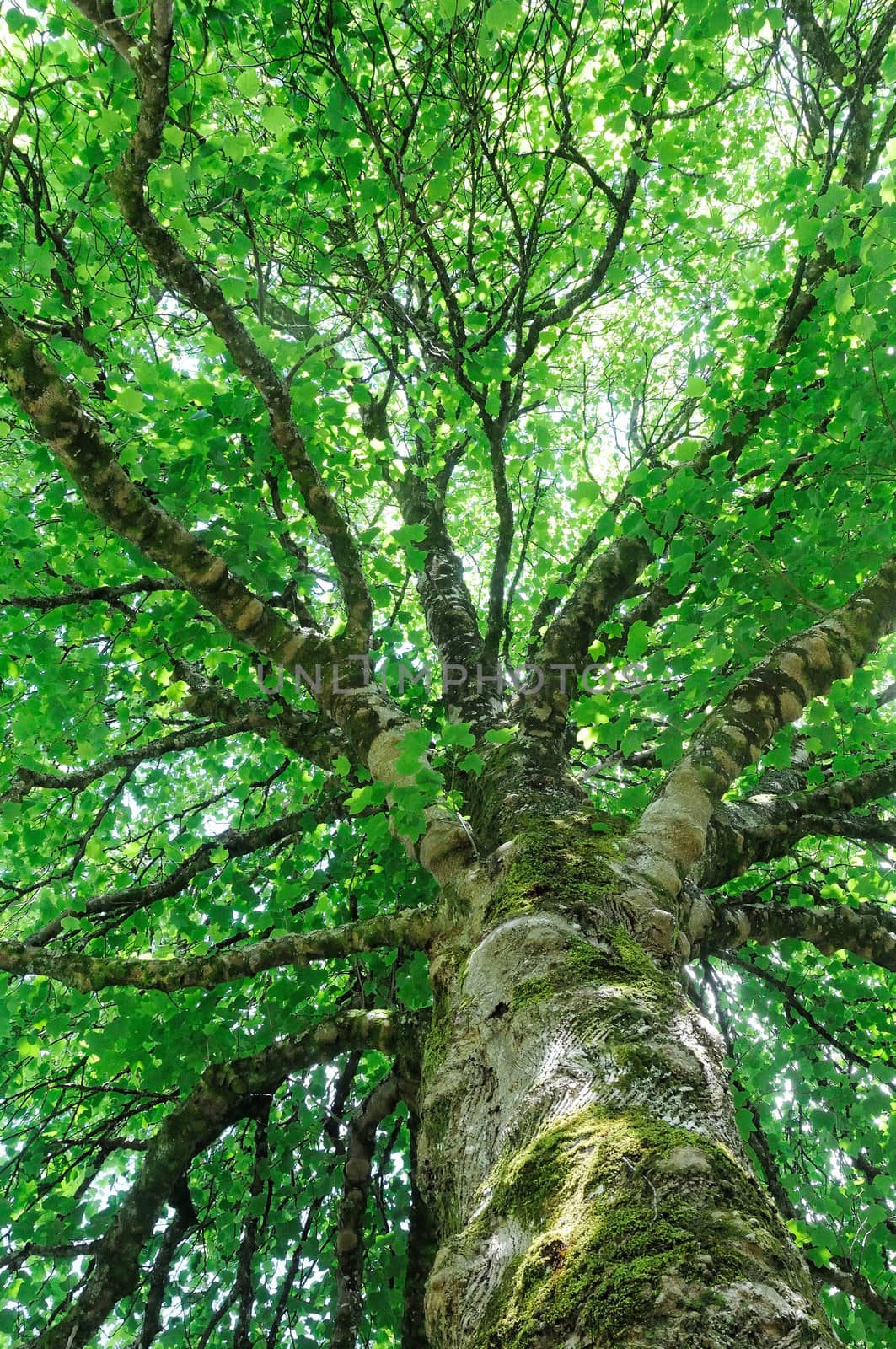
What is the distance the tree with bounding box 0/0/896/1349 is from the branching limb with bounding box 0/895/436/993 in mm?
20

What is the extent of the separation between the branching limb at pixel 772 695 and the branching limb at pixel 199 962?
1.22 meters

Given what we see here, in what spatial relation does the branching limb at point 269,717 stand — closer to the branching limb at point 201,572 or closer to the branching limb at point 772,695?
the branching limb at point 201,572

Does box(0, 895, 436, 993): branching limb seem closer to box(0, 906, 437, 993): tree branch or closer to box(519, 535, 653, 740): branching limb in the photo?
box(0, 906, 437, 993): tree branch

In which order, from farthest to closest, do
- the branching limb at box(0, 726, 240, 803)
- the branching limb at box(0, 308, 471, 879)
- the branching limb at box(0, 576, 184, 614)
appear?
the branching limb at box(0, 726, 240, 803) < the branching limb at box(0, 576, 184, 614) < the branching limb at box(0, 308, 471, 879)

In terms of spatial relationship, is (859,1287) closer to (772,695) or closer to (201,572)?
(772,695)

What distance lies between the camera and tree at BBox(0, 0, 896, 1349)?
1.93 meters

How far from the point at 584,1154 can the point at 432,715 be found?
338cm

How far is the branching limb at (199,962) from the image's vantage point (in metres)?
3.10

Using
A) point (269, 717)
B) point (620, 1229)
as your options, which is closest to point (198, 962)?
point (269, 717)

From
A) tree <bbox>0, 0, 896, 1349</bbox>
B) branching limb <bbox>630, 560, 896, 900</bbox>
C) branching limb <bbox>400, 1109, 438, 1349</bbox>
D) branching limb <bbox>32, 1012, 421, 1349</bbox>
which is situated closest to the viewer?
tree <bbox>0, 0, 896, 1349</bbox>

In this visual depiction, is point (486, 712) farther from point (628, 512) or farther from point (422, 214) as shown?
point (422, 214)

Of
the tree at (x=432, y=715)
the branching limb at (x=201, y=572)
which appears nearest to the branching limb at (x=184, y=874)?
the tree at (x=432, y=715)

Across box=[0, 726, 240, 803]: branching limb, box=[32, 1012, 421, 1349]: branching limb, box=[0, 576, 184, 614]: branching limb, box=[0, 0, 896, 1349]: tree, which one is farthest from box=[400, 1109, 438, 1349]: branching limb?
box=[0, 576, 184, 614]: branching limb

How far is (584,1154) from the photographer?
4.72 ft
